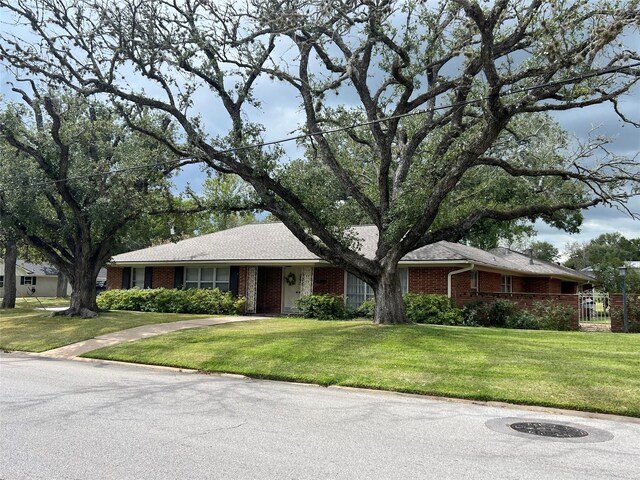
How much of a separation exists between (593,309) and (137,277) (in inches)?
868

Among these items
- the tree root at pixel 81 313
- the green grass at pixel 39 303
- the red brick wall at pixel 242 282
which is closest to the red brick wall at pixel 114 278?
the green grass at pixel 39 303

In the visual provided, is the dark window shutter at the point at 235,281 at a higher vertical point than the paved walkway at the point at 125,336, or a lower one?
higher

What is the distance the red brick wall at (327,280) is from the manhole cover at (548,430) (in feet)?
54.8

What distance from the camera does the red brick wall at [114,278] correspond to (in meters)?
30.2

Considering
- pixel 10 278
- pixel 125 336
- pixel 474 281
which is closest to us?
pixel 125 336

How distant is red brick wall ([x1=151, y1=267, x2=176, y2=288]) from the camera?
27828 millimetres

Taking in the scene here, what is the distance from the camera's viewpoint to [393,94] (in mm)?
18688

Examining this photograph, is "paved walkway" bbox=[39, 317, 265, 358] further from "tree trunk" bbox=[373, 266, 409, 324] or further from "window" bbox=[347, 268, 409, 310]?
"tree trunk" bbox=[373, 266, 409, 324]

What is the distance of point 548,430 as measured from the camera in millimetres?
6945

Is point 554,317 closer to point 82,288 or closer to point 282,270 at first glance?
point 282,270

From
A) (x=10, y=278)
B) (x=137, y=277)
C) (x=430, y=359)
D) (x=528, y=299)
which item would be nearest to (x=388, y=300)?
(x=430, y=359)

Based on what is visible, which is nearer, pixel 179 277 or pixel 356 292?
pixel 356 292

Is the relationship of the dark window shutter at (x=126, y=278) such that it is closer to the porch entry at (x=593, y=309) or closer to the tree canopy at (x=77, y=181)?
the tree canopy at (x=77, y=181)

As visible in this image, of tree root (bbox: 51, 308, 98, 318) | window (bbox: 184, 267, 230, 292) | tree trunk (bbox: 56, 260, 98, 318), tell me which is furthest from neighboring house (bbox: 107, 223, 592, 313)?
tree root (bbox: 51, 308, 98, 318)
